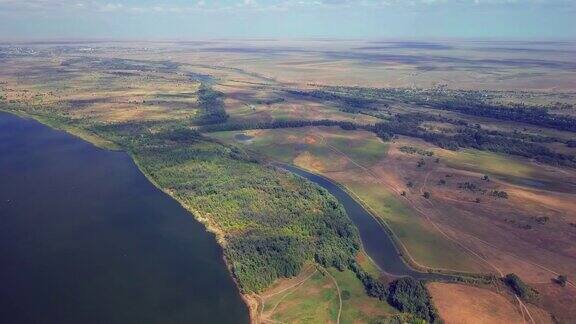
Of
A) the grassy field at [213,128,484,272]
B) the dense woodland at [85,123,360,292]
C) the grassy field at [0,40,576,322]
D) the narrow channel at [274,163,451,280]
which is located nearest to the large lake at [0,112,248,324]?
the dense woodland at [85,123,360,292]

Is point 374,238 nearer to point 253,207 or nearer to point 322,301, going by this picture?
point 253,207

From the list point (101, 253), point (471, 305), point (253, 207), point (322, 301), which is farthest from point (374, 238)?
point (101, 253)

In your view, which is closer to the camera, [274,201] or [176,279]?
[176,279]

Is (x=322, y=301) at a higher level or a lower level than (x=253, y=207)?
lower

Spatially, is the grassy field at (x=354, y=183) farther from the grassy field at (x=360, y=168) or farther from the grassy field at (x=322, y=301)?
the grassy field at (x=360, y=168)

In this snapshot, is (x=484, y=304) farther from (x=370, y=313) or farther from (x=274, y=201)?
(x=274, y=201)

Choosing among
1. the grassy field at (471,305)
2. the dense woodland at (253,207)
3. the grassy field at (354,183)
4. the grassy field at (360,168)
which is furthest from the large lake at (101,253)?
the grassy field at (360,168)

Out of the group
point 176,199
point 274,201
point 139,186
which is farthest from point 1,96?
point 274,201

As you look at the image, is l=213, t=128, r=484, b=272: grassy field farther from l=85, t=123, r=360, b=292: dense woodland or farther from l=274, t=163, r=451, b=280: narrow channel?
l=85, t=123, r=360, b=292: dense woodland
